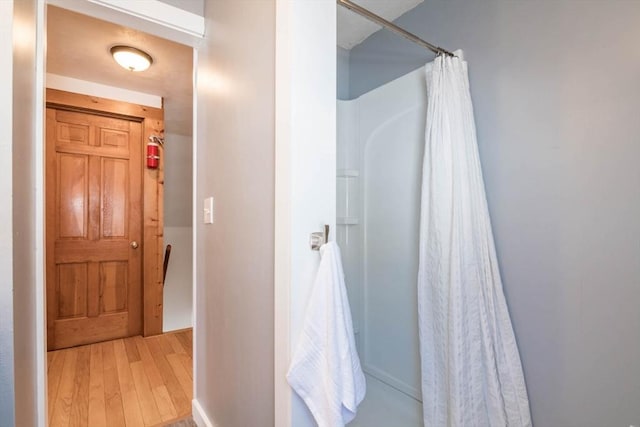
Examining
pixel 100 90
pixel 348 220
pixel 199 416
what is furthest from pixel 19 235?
pixel 100 90

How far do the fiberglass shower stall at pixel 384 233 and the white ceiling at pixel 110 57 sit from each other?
1.31 meters

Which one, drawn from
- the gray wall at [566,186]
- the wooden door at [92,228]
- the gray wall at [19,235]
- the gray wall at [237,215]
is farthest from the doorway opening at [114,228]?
the gray wall at [566,186]

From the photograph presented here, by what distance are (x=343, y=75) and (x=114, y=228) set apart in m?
2.44

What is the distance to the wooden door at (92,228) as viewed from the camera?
248 cm

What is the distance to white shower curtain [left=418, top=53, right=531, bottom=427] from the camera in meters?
1.26

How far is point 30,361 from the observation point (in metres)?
1.01

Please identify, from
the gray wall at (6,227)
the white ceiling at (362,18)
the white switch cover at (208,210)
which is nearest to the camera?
the gray wall at (6,227)

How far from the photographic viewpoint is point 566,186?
4.02 feet

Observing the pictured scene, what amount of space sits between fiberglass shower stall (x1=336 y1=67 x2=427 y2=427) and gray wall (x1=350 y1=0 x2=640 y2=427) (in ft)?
1.37

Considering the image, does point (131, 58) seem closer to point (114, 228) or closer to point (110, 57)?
point (110, 57)

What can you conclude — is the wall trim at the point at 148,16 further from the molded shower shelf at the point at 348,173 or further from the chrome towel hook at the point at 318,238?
the chrome towel hook at the point at 318,238

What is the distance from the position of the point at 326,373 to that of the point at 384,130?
61.0 inches

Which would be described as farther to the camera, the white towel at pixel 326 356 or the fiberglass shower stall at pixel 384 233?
the fiberglass shower stall at pixel 384 233

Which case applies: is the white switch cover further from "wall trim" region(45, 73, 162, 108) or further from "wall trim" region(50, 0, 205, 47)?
"wall trim" region(45, 73, 162, 108)
